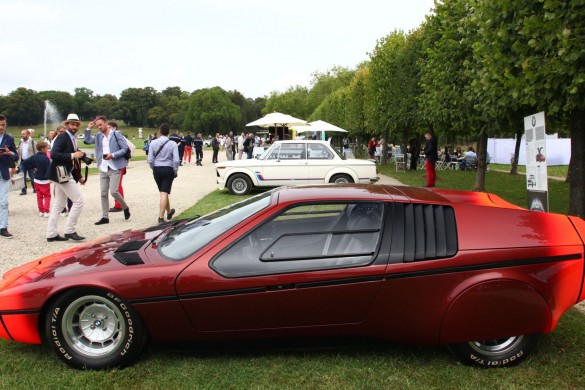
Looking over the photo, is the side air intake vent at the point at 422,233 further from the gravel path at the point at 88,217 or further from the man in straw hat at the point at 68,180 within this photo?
the man in straw hat at the point at 68,180

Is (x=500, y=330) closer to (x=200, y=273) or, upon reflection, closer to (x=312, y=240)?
(x=312, y=240)

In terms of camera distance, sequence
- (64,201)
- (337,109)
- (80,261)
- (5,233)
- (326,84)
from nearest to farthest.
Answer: (80,261), (64,201), (5,233), (337,109), (326,84)

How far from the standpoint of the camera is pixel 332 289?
316cm

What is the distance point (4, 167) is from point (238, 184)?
21.4 feet

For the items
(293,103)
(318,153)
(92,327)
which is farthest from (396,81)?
(293,103)

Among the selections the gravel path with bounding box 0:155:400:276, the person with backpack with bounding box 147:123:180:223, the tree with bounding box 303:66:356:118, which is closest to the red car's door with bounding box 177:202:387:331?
the gravel path with bounding box 0:155:400:276

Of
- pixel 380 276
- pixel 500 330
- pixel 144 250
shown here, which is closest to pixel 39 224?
pixel 144 250

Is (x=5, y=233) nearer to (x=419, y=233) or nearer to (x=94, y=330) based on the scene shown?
(x=94, y=330)

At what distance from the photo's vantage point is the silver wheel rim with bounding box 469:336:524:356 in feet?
10.8

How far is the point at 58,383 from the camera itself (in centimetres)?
311

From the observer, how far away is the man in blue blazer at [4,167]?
7414 millimetres

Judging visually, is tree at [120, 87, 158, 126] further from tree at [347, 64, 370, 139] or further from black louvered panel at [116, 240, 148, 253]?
black louvered panel at [116, 240, 148, 253]

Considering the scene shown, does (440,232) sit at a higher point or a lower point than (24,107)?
lower

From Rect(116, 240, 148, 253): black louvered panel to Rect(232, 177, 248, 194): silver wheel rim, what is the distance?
30.4 feet
